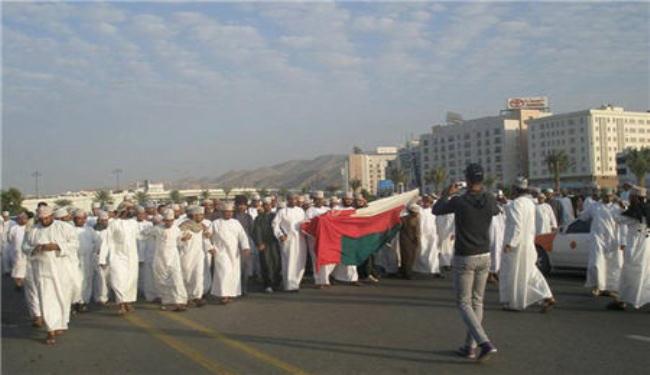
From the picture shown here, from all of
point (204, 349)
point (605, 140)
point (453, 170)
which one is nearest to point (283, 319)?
point (204, 349)

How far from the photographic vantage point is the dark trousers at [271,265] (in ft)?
43.5

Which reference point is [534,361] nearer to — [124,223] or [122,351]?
[122,351]

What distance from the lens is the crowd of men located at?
749 centimetres

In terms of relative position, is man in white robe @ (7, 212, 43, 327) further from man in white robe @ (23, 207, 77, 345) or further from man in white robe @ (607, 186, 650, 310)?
man in white robe @ (607, 186, 650, 310)

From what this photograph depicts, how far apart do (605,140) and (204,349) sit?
5794 inches

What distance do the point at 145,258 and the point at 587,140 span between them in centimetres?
14092

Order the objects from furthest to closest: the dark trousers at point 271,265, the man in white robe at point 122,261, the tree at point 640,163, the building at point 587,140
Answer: the building at point 587,140
the tree at point 640,163
the dark trousers at point 271,265
the man in white robe at point 122,261

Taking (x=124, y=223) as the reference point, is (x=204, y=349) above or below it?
below

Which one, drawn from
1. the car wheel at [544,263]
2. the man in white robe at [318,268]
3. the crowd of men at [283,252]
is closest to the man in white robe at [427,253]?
the crowd of men at [283,252]

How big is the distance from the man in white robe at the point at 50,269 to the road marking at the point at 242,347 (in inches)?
66.7

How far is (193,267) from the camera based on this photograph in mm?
11398

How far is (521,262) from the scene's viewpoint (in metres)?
9.82

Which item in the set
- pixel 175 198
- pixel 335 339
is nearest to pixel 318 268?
pixel 335 339

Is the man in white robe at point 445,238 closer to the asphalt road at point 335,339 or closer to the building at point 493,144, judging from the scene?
the asphalt road at point 335,339
